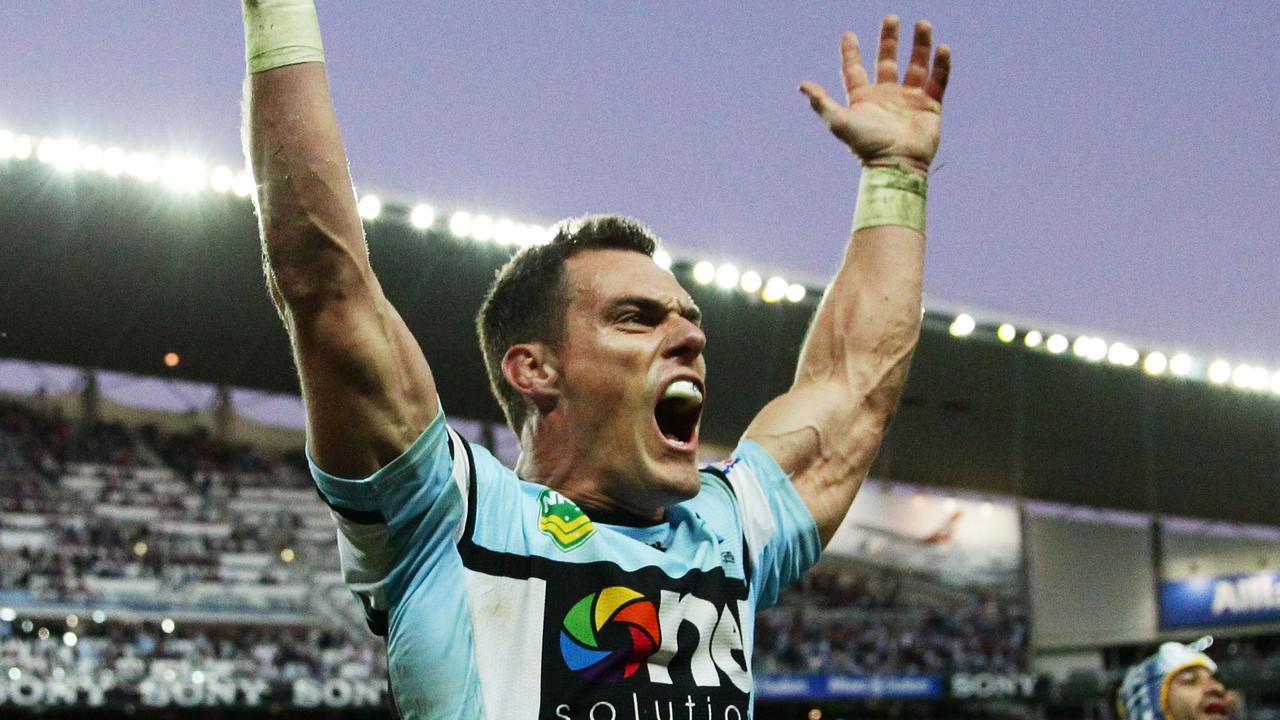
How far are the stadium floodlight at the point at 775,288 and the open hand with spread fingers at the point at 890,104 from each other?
61.7 feet

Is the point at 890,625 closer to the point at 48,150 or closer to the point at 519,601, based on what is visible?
the point at 48,150

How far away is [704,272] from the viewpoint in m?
21.7

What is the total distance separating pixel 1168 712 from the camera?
638 cm

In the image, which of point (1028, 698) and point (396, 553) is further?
point (1028, 698)

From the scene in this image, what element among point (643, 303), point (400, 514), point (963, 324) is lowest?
point (400, 514)

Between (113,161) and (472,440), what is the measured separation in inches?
255

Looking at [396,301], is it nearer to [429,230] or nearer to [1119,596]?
[429,230]

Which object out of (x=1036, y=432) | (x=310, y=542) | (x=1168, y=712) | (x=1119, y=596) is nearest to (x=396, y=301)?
(x=310, y=542)

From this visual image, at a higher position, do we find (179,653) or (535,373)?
(535,373)

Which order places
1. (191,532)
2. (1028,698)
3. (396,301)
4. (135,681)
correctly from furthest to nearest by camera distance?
(1028,698) < (191,532) < (396,301) < (135,681)

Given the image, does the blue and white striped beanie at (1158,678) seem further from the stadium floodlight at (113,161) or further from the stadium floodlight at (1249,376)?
the stadium floodlight at (1249,376)

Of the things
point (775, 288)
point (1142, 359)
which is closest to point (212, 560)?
point (775, 288)

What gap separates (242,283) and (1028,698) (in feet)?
62.0

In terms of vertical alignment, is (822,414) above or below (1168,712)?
above
